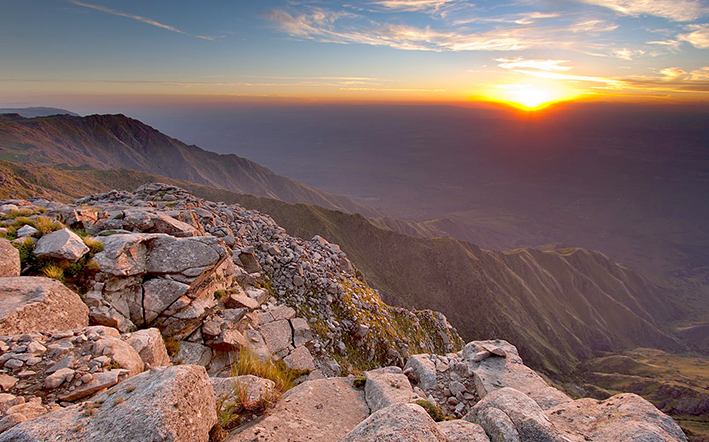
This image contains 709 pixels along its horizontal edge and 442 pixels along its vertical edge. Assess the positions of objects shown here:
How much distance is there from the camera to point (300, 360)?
13273mm

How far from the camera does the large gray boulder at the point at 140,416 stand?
424cm

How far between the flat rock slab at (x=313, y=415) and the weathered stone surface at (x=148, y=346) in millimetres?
3569

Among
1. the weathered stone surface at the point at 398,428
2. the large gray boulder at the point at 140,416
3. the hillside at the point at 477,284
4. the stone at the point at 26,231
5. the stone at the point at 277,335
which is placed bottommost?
the hillside at the point at 477,284

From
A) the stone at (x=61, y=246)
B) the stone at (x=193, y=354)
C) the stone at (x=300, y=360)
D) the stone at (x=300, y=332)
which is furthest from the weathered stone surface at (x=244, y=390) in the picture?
the stone at (x=300, y=332)

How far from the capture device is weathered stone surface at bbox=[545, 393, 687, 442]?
6.16m

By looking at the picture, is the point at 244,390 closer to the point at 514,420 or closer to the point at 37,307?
the point at 37,307

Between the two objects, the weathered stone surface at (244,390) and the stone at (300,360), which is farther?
the stone at (300,360)

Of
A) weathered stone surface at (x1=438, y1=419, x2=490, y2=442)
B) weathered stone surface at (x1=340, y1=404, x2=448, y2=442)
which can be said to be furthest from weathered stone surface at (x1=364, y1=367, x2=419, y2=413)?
weathered stone surface at (x1=340, y1=404, x2=448, y2=442)

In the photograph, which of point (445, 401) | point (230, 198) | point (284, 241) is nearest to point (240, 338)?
point (445, 401)

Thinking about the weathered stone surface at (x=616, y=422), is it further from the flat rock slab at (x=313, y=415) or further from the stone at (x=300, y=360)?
the stone at (x=300, y=360)

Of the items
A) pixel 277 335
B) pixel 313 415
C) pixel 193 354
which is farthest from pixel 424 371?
pixel 193 354

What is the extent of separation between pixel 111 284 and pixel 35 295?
211cm

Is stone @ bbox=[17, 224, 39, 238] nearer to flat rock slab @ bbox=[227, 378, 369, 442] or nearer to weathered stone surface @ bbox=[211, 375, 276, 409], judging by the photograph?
weathered stone surface @ bbox=[211, 375, 276, 409]

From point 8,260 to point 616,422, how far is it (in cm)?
1554
